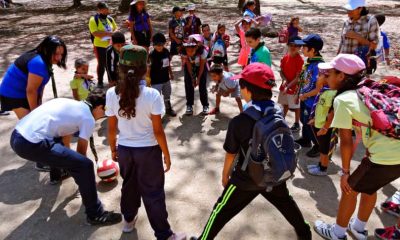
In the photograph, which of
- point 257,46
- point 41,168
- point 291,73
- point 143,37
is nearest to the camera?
point 41,168

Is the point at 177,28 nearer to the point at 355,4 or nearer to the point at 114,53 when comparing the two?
the point at 114,53

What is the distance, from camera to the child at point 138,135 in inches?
110

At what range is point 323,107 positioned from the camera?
4.12 metres

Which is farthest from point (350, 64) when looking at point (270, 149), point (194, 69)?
point (194, 69)

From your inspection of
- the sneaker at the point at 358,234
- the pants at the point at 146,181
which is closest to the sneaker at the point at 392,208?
the sneaker at the point at 358,234

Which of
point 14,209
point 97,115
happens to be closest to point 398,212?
point 97,115

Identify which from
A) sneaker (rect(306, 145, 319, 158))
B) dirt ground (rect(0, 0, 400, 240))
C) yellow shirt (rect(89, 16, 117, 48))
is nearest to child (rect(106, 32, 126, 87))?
dirt ground (rect(0, 0, 400, 240))

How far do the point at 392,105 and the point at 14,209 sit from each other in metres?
3.81

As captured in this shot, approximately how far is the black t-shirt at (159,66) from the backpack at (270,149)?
11.4 ft

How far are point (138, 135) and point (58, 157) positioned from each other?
2.86 ft

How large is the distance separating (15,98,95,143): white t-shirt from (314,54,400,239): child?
2.18 metres

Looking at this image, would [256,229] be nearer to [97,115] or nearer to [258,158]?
[258,158]

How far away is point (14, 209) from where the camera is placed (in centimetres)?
387

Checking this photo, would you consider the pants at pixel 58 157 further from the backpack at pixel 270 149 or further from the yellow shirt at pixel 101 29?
the yellow shirt at pixel 101 29
